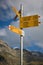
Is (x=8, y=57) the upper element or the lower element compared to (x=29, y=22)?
lower

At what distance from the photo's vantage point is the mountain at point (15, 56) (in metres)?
6.14

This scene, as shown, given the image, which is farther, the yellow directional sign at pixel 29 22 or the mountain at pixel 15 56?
the mountain at pixel 15 56

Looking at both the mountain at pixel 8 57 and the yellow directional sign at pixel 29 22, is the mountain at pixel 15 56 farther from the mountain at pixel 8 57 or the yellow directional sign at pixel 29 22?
the yellow directional sign at pixel 29 22

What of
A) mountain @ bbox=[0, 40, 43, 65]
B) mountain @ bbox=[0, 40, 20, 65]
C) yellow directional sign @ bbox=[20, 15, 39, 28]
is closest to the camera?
yellow directional sign @ bbox=[20, 15, 39, 28]

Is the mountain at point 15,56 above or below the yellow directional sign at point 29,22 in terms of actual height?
below

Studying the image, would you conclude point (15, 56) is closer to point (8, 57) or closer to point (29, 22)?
point (8, 57)

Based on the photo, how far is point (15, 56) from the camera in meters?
6.40

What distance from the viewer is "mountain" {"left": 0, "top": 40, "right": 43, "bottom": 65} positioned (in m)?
6.14

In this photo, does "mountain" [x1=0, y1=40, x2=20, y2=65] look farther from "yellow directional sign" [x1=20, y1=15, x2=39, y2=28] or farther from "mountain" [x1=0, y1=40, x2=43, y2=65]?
"yellow directional sign" [x1=20, y1=15, x2=39, y2=28]

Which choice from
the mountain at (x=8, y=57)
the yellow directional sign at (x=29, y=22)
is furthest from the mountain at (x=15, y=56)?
the yellow directional sign at (x=29, y=22)

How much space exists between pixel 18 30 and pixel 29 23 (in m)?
0.26

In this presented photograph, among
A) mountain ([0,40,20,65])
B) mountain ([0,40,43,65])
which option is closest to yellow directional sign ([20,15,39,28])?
mountain ([0,40,43,65])

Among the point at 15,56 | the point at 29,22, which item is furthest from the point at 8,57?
the point at 29,22

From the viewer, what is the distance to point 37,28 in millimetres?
6262
